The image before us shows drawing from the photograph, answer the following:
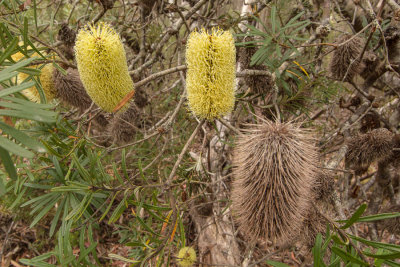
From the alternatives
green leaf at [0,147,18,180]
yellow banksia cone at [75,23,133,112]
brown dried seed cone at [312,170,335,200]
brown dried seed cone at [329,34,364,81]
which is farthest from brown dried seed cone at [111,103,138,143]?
brown dried seed cone at [329,34,364,81]

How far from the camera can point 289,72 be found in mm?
1492

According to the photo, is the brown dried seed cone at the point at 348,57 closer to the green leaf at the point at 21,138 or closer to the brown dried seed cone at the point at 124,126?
the brown dried seed cone at the point at 124,126

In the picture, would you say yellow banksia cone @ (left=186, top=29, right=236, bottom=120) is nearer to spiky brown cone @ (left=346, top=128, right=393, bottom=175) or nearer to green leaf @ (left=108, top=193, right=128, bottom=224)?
green leaf @ (left=108, top=193, right=128, bottom=224)

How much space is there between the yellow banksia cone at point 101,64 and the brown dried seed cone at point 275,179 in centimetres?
67

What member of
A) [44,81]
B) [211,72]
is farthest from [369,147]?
[44,81]

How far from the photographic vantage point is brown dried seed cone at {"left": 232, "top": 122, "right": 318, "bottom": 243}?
40.2 inches

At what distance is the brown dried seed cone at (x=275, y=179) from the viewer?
1.02 meters

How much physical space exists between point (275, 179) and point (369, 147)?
3.06 ft

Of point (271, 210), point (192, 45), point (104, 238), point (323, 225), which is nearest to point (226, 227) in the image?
point (323, 225)

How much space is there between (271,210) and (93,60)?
1.01 m

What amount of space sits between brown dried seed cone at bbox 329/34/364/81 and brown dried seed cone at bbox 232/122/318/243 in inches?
35.4

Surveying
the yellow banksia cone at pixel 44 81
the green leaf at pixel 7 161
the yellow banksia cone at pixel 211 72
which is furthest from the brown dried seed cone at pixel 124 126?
the green leaf at pixel 7 161

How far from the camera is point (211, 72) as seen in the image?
965 mm

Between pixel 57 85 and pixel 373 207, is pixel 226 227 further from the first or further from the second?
pixel 57 85
